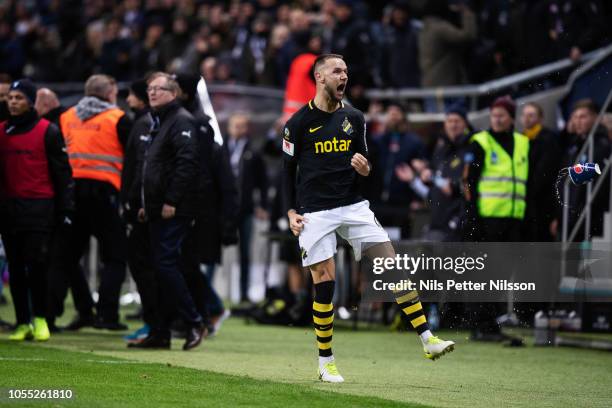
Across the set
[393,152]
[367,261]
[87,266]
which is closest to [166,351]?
[367,261]

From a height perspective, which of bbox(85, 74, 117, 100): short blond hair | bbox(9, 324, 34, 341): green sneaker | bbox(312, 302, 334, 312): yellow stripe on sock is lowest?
bbox(9, 324, 34, 341): green sneaker

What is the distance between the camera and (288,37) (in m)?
20.4

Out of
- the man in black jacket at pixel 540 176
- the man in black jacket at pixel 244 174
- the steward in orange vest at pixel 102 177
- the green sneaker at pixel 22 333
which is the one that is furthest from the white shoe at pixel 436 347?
the man in black jacket at pixel 244 174

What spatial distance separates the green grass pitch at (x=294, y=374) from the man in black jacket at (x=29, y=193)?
1.84 ft

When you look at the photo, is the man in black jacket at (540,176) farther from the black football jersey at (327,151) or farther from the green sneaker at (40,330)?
the green sneaker at (40,330)

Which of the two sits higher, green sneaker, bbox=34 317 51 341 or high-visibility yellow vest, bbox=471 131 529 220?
high-visibility yellow vest, bbox=471 131 529 220

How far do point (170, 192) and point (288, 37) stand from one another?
9.69 m

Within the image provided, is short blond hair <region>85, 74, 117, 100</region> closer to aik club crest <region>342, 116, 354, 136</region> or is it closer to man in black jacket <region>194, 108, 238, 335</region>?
man in black jacket <region>194, 108, 238, 335</region>

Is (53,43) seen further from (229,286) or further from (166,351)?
(166,351)

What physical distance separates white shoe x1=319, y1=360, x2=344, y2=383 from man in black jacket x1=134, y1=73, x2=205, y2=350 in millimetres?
2402

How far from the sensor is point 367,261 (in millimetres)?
9664

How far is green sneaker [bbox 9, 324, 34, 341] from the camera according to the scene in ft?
38.4

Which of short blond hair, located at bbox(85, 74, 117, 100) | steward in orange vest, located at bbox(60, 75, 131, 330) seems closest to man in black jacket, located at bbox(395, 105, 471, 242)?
steward in orange vest, located at bbox(60, 75, 131, 330)

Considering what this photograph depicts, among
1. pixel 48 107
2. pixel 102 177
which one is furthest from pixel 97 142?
pixel 48 107
